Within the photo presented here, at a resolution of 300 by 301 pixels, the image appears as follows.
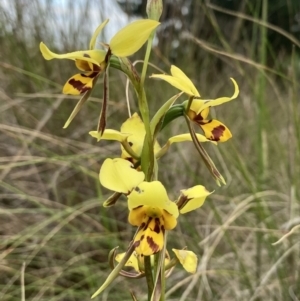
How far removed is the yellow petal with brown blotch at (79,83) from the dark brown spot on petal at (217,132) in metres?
0.12

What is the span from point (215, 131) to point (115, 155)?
2.90 ft

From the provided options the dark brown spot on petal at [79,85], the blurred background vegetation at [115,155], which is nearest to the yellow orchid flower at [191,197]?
the dark brown spot on petal at [79,85]

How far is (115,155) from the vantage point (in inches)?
54.9

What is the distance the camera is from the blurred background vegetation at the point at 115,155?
1.14m

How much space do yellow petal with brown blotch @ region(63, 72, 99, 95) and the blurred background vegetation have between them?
0.50 metres

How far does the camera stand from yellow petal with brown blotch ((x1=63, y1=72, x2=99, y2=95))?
487mm

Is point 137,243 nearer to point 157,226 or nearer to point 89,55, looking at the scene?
point 157,226

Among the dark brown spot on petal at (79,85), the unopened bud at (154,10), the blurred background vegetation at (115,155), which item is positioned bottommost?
the blurred background vegetation at (115,155)

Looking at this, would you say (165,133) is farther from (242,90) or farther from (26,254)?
(242,90)

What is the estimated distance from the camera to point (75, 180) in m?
1.59

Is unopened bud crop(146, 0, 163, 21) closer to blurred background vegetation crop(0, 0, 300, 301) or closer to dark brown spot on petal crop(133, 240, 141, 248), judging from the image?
dark brown spot on petal crop(133, 240, 141, 248)

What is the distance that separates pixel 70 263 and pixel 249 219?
0.42 metres

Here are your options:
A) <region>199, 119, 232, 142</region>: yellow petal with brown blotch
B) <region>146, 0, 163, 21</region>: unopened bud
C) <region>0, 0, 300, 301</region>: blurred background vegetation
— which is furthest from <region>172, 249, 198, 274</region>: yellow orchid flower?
<region>0, 0, 300, 301</region>: blurred background vegetation

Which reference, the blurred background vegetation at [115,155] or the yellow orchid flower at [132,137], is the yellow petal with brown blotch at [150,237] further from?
the blurred background vegetation at [115,155]
